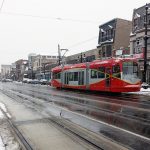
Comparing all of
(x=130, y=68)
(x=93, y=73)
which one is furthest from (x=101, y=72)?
(x=130, y=68)

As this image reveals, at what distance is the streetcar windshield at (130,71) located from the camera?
26.9 metres

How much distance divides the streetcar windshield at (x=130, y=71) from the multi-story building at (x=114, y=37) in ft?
96.8

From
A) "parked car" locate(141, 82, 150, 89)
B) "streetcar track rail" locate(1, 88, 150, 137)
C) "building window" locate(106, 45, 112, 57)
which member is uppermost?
"building window" locate(106, 45, 112, 57)

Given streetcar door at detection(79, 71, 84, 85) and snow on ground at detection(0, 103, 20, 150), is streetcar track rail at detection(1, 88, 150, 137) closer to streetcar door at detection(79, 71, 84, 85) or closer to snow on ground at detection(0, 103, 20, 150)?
snow on ground at detection(0, 103, 20, 150)

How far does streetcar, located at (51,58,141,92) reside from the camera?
26.9 metres

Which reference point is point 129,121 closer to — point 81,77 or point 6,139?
point 6,139

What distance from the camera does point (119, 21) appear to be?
59344mm

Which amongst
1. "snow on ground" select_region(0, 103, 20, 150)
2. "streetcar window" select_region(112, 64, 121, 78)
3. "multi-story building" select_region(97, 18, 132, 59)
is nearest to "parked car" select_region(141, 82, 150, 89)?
"streetcar window" select_region(112, 64, 121, 78)

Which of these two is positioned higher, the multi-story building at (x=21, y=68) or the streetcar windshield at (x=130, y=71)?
the multi-story building at (x=21, y=68)

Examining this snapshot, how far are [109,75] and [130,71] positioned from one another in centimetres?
184

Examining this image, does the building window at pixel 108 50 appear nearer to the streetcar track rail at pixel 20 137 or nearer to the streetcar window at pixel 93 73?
the streetcar window at pixel 93 73

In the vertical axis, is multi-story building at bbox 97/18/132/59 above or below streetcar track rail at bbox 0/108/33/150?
above

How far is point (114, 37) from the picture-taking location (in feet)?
193

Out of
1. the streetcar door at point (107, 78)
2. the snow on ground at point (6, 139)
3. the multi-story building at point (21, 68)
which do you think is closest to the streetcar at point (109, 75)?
the streetcar door at point (107, 78)
